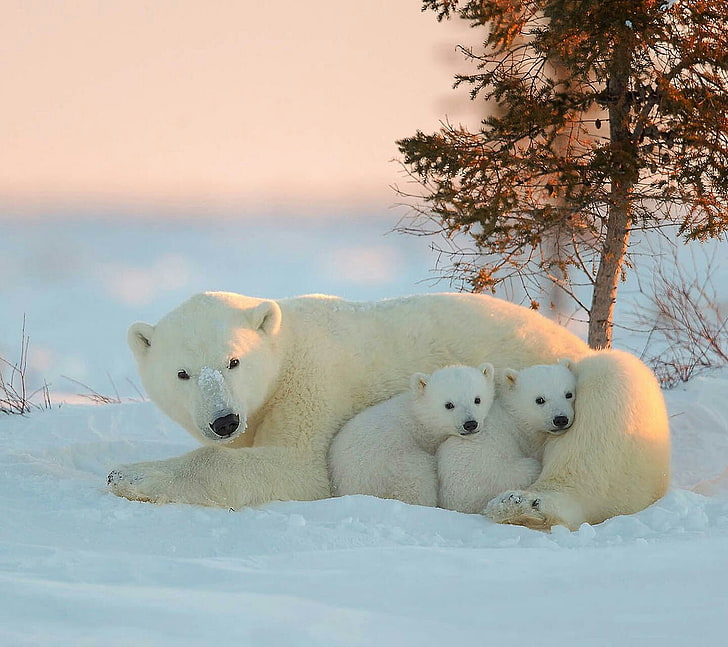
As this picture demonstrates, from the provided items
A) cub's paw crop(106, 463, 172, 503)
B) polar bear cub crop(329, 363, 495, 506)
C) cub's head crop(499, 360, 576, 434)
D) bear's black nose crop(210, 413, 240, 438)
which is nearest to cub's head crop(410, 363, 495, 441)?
polar bear cub crop(329, 363, 495, 506)

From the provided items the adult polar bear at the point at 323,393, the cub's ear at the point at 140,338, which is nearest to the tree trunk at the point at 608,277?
the adult polar bear at the point at 323,393

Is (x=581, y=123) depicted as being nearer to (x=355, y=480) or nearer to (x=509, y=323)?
(x=509, y=323)

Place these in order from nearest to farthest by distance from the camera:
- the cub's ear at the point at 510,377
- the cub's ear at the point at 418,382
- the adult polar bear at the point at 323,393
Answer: the adult polar bear at the point at 323,393 → the cub's ear at the point at 418,382 → the cub's ear at the point at 510,377

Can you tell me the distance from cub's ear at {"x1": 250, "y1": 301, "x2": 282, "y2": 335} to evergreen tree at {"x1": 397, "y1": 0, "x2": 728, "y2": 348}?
2.48 m

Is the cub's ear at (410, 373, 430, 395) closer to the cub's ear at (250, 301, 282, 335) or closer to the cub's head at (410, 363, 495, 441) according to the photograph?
the cub's head at (410, 363, 495, 441)

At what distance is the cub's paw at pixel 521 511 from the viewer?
391 cm

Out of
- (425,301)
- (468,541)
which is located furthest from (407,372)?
(468,541)

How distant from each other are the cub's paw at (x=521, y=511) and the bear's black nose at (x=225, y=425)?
3.98 feet

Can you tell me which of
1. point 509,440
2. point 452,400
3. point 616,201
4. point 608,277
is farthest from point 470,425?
point 608,277

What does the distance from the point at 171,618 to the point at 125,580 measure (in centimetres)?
51

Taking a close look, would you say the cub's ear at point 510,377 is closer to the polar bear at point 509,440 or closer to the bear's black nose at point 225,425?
the polar bear at point 509,440

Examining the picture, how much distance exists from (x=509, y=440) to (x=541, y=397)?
0.26 meters

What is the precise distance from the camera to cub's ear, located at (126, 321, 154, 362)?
14.8ft

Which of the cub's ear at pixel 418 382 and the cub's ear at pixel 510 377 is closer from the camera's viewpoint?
the cub's ear at pixel 418 382
